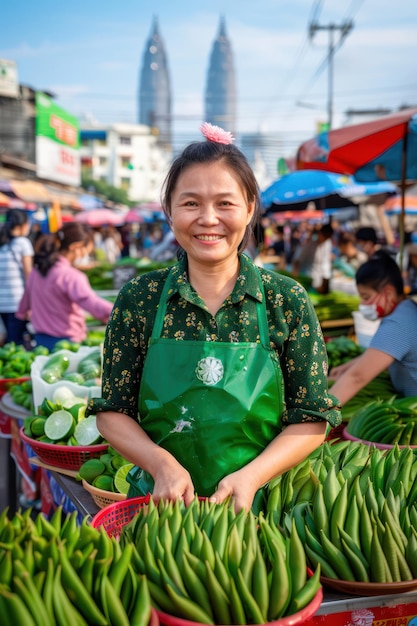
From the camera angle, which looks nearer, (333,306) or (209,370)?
(209,370)

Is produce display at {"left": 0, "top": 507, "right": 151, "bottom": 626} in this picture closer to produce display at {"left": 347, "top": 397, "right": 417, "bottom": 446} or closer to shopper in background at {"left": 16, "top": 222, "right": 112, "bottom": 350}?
produce display at {"left": 347, "top": 397, "right": 417, "bottom": 446}

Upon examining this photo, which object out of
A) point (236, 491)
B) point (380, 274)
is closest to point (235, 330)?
point (236, 491)

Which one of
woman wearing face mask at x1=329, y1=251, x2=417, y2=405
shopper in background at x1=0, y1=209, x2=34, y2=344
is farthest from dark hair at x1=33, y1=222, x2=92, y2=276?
woman wearing face mask at x1=329, y1=251, x2=417, y2=405

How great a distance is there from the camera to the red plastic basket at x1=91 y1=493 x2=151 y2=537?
6.22 feet

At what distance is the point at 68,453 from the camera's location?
128 inches

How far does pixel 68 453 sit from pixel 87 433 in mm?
160

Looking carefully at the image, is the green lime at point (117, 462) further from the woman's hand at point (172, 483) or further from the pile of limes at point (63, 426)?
the woman's hand at point (172, 483)

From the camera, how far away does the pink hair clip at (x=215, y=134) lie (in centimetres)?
200

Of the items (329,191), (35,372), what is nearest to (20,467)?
(35,372)

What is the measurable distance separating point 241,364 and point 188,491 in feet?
1.28

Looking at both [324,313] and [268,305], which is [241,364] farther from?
[324,313]

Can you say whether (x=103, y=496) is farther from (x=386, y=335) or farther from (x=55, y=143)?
(x=55, y=143)

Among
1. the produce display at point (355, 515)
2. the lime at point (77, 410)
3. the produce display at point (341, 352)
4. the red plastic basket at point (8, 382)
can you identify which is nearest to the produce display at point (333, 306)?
the produce display at point (341, 352)

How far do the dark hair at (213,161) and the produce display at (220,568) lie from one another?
0.93 metres
